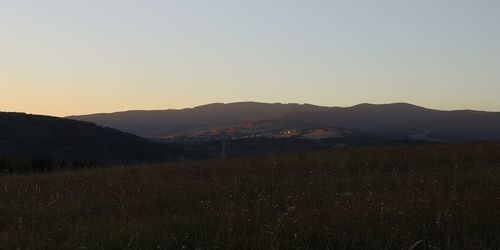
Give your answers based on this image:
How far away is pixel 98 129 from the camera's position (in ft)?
270

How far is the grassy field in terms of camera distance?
19.2 ft

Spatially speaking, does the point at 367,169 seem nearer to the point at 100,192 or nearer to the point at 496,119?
the point at 100,192

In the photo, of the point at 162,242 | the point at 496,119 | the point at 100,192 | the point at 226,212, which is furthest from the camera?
the point at 496,119

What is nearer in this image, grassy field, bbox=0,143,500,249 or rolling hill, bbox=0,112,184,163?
grassy field, bbox=0,143,500,249

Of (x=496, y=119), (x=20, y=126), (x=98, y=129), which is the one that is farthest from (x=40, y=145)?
(x=496, y=119)

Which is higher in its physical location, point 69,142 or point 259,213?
point 259,213

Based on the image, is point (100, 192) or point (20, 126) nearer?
point (100, 192)

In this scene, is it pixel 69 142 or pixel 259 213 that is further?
pixel 69 142

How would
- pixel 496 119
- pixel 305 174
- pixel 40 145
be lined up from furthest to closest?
pixel 496 119 < pixel 40 145 < pixel 305 174

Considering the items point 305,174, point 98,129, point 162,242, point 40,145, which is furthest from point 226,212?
point 98,129

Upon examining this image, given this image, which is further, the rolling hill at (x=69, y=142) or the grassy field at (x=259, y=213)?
the rolling hill at (x=69, y=142)

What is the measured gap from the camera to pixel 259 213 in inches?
286

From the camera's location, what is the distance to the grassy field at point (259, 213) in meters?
5.86

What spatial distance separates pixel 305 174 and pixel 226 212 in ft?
21.1
